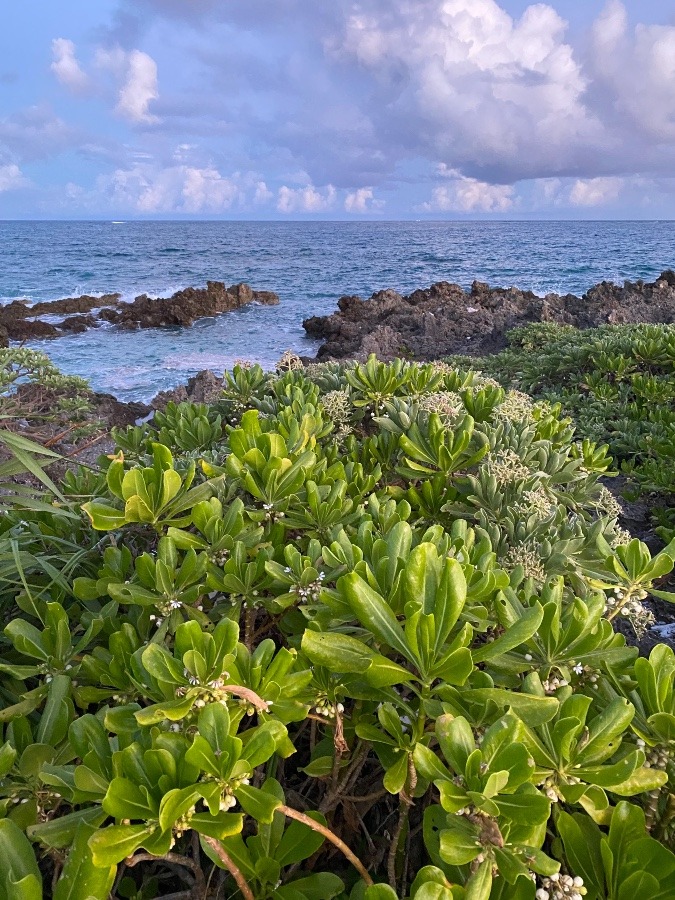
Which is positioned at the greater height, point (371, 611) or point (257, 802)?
point (371, 611)

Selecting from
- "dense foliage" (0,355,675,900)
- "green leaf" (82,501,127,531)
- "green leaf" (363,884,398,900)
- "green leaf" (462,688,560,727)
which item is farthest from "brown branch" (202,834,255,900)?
"green leaf" (82,501,127,531)

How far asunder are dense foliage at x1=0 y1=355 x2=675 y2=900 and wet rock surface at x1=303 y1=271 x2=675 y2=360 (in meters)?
11.4

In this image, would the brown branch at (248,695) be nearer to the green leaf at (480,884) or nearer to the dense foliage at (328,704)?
the dense foliage at (328,704)

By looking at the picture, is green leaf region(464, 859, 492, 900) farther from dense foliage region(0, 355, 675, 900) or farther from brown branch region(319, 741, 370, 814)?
brown branch region(319, 741, 370, 814)

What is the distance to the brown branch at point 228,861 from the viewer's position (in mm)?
973

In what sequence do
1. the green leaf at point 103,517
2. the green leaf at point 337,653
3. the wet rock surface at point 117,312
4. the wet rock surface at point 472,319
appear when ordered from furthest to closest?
the wet rock surface at point 117,312, the wet rock surface at point 472,319, the green leaf at point 103,517, the green leaf at point 337,653

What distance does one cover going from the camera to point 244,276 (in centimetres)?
3844

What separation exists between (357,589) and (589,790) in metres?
0.57

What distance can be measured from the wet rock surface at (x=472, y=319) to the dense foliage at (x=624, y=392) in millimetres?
4993

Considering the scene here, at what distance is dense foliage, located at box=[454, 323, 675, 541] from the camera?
4.29 meters

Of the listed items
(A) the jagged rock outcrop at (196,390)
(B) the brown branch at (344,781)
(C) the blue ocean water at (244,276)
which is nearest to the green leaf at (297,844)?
(B) the brown branch at (344,781)

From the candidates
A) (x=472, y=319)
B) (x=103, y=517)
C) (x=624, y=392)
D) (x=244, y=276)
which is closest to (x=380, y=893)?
(x=103, y=517)

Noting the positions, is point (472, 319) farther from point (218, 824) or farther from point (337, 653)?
point (218, 824)

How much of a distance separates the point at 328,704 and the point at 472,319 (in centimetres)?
1469
